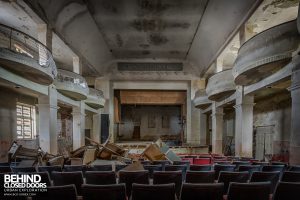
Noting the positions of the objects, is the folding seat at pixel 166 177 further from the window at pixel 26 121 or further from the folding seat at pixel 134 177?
the window at pixel 26 121

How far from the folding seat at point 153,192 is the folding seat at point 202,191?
0.20 m

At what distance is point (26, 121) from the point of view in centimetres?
1320

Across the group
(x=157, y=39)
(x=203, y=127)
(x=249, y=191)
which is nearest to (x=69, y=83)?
(x=157, y=39)

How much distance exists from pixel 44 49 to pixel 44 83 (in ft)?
4.82

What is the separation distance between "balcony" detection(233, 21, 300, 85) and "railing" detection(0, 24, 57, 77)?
749 centimetres

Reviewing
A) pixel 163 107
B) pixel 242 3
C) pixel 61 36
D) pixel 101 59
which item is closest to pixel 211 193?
pixel 242 3

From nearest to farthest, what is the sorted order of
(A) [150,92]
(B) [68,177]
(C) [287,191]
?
1. (C) [287,191]
2. (B) [68,177]
3. (A) [150,92]

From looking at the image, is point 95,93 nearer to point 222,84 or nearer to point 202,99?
point 202,99

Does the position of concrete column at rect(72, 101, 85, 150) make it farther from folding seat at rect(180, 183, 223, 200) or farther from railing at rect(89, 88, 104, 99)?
folding seat at rect(180, 183, 223, 200)

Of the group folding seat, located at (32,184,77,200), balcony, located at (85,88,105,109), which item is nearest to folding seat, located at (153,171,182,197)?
folding seat, located at (32,184,77,200)

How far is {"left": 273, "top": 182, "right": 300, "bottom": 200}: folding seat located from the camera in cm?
317

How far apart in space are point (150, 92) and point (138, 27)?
8.93m

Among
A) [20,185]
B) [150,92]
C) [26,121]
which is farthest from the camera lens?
[150,92]

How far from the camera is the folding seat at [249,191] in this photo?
3.05 meters
